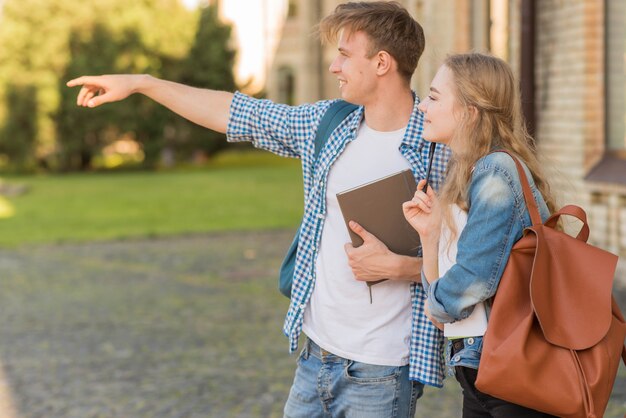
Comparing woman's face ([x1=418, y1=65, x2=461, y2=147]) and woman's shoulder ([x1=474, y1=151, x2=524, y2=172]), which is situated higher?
woman's face ([x1=418, y1=65, x2=461, y2=147])

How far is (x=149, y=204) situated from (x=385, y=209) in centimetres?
1687

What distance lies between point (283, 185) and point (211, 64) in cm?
1079

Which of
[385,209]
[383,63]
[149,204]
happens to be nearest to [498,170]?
[385,209]

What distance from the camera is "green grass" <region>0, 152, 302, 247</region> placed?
604 inches

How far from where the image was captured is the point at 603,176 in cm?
930

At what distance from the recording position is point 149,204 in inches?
767

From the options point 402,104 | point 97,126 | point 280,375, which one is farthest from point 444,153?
point 97,126

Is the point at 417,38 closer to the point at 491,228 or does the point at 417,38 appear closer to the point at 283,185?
the point at 491,228

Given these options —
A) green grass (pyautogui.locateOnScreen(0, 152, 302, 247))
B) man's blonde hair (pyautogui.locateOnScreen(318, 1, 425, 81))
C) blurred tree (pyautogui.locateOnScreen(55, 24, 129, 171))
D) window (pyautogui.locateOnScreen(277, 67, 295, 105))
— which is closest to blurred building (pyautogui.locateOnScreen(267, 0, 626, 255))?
man's blonde hair (pyautogui.locateOnScreen(318, 1, 425, 81))

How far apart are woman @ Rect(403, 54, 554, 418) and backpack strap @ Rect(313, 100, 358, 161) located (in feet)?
1.48

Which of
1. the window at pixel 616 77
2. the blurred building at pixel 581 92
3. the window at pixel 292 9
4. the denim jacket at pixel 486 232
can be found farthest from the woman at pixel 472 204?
the window at pixel 292 9

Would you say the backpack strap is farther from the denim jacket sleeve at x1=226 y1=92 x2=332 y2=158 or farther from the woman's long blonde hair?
the woman's long blonde hair

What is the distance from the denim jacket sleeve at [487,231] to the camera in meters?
2.49

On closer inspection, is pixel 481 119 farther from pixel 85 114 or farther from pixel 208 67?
pixel 208 67
